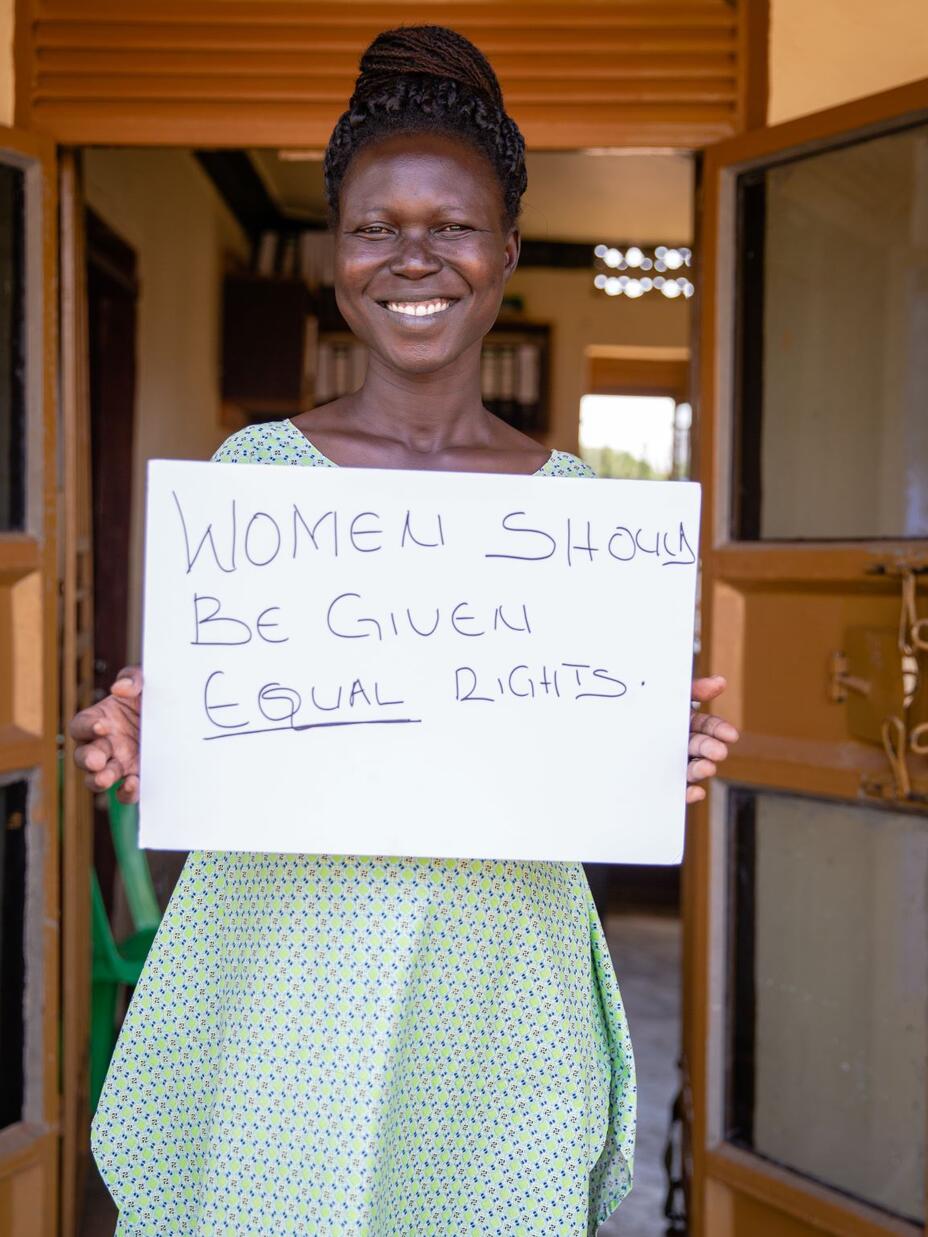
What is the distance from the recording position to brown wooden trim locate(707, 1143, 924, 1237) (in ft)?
6.29

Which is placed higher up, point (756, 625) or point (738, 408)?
point (738, 408)

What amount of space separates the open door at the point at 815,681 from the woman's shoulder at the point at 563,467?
2.67 feet

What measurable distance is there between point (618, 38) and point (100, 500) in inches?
92.4

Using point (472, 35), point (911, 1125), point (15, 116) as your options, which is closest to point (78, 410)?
point (15, 116)

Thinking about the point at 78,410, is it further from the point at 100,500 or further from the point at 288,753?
the point at 100,500

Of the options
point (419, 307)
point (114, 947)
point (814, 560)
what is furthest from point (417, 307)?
point (114, 947)

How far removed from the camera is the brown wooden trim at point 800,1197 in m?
1.92

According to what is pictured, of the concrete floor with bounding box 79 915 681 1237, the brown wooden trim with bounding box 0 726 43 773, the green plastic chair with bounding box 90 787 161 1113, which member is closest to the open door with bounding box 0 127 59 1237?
the brown wooden trim with bounding box 0 726 43 773

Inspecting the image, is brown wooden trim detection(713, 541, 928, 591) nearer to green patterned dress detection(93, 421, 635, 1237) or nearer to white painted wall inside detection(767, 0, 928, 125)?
white painted wall inside detection(767, 0, 928, 125)

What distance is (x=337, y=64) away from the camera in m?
2.02

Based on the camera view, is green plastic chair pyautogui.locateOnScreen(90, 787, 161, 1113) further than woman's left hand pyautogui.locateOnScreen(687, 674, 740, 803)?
Yes

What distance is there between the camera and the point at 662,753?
1.02m

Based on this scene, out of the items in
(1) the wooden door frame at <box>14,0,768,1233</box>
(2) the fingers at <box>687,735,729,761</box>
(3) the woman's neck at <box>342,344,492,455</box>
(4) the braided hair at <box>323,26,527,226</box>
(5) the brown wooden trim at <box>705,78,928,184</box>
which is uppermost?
(1) the wooden door frame at <box>14,0,768,1233</box>

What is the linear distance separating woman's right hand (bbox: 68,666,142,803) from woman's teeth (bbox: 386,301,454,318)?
1.29ft
